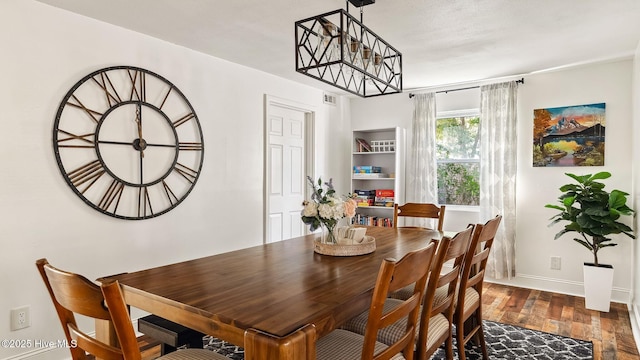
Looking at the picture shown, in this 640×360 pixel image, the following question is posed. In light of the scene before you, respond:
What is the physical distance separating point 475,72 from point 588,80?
3.64 feet

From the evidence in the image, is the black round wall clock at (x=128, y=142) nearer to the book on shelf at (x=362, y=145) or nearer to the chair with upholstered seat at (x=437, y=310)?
the chair with upholstered seat at (x=437, y=310)

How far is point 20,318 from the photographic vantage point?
2.35 meters

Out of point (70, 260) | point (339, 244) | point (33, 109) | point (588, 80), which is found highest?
point (588, 80)

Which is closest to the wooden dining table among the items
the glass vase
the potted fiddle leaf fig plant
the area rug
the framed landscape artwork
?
the glass vase

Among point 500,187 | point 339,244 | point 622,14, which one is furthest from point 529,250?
point 339,244

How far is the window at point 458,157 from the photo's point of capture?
467 cm

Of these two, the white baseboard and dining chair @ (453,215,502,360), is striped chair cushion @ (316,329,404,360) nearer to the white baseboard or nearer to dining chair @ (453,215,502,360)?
dining chair @ (453,215,502,360)

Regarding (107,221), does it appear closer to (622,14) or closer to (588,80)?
(622,14)

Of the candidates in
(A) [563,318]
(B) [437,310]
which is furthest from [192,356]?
(A) [563,318]

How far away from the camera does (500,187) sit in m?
4.25

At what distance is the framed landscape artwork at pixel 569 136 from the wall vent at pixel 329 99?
244 centimetres

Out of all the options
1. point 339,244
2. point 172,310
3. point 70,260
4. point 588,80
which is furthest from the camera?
point 588,80

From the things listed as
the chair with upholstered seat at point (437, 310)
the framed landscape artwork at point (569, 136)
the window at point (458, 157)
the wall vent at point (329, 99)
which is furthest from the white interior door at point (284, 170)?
the framed landscape artwork at point (569, 136)

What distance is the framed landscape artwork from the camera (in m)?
3.82
